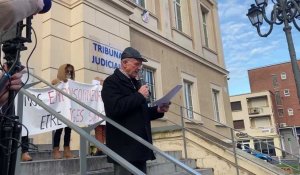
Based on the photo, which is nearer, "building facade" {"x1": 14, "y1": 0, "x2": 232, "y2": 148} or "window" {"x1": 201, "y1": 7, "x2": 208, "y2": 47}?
"building facade" {"x1": 14, "y1": 0, "x2": 232, "y2": 148}

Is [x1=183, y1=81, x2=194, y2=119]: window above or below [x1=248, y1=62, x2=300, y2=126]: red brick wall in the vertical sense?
below

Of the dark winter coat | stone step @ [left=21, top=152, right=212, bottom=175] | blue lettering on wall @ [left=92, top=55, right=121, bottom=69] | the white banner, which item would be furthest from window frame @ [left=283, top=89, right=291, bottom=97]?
the dark winter coat

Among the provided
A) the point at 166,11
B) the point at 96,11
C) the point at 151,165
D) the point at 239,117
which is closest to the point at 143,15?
the point at 166,11

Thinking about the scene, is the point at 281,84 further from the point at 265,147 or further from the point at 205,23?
the point at 205,23

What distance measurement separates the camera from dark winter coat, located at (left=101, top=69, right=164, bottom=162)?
3055 mm

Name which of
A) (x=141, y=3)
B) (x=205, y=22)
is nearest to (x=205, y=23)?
(x=205, y=22)

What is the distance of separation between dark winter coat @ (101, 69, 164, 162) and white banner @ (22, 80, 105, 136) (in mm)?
1939

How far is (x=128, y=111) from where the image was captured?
10.3ft

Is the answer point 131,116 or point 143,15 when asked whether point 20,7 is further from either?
point 143,15

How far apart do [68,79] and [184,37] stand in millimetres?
8057

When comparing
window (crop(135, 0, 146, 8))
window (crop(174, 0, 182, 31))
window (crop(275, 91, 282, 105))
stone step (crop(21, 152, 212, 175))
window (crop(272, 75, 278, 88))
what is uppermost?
window (crop(272, 75, 278, 88))

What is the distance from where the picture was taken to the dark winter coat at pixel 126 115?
305 cm

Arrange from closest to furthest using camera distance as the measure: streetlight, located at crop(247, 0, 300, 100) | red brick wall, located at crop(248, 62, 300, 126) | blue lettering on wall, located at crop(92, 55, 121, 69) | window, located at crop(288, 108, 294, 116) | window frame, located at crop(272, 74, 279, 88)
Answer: blue lettering on wall, located at crop(92, 55, 121, 69)
streetlight, located at crop(247, 0, 300, 100)
red brick wall, located at crop(248, 62, 300, 126)
window, located at crop(288, 108, 294, 116)
window frame, located at crop(272, 74, 279, 88)

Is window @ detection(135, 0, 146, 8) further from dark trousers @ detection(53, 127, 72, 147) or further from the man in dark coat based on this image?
the man in dark coat
